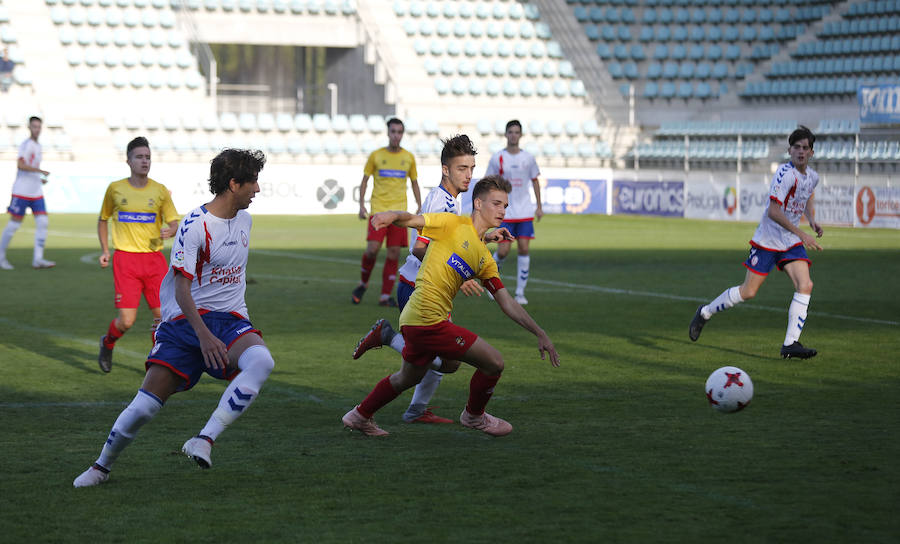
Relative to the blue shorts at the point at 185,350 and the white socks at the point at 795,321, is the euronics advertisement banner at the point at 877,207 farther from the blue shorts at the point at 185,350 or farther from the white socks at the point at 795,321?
the blue shorts at the point at 185,350

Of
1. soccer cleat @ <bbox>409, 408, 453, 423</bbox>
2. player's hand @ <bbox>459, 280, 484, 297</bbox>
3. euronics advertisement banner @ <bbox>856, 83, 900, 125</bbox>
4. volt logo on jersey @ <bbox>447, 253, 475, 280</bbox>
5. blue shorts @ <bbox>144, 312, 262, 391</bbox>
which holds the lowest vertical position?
soccer cleat @ <bbox>409, 408, 453, 423</bbox>

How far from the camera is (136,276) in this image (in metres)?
9.83

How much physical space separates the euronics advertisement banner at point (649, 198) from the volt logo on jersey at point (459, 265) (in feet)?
91.9

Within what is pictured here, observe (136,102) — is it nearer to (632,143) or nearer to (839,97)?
(632,143)

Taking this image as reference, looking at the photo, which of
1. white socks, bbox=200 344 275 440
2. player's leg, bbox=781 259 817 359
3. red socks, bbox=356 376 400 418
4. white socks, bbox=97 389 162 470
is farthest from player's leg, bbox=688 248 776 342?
white socks, bbox=97 389 162 470

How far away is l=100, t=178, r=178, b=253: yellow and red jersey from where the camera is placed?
9.80m

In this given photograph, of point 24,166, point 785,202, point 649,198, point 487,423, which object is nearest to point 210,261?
point 487,423

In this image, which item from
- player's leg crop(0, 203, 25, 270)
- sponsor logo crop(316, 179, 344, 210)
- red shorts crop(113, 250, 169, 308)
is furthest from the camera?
sponsor logo crop(316, 179, 344, 210)

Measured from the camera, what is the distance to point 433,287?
6945mm

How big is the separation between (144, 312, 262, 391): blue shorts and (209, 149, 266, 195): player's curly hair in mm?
694

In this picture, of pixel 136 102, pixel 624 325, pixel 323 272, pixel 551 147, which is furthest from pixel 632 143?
pixel 624 325

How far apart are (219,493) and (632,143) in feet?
116

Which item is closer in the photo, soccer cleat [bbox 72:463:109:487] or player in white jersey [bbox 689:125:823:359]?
soccer cleat [bbox 72:463:109:487]

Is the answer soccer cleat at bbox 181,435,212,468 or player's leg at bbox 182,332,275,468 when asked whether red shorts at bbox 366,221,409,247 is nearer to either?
player's leg at bbox 182,332,275,468
